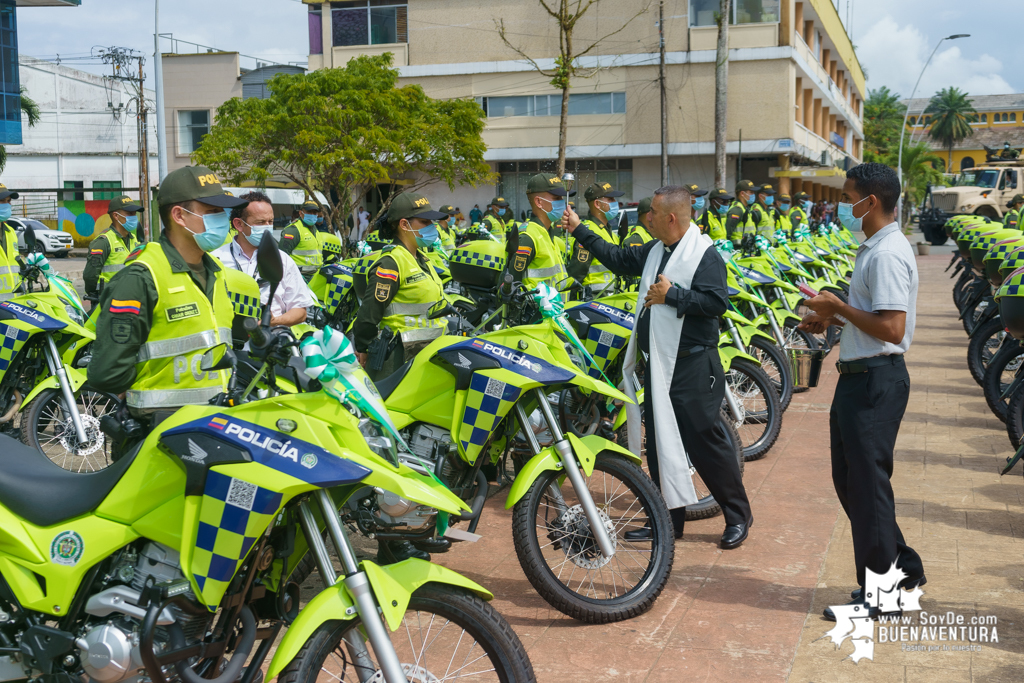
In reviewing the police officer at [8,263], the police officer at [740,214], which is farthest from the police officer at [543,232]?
the police officer at [740,214]

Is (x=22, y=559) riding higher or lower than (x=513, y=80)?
lower

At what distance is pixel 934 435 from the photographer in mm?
7848

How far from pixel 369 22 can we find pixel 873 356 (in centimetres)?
4021

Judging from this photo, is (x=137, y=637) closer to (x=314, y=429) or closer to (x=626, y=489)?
(x=314, y=429)

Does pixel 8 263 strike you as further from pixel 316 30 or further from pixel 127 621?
pixel 316 30

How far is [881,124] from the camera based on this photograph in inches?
3457

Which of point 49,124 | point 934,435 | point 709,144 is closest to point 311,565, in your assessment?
point 934,435

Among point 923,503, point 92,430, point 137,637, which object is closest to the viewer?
point 137,637

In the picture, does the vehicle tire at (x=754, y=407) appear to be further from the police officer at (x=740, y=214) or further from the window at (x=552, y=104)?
the window at (x=552, y=104)

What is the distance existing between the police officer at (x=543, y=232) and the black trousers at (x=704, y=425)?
243 centimetres

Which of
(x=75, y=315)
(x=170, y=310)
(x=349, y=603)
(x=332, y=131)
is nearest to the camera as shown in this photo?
(x=349, y=603)

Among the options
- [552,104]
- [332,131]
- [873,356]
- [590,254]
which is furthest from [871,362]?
[552,104]

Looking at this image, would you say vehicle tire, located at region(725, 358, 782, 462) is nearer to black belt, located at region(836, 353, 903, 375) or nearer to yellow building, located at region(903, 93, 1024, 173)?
black belt, located at region(836, 353, 903, 375)

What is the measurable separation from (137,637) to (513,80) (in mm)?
39338
